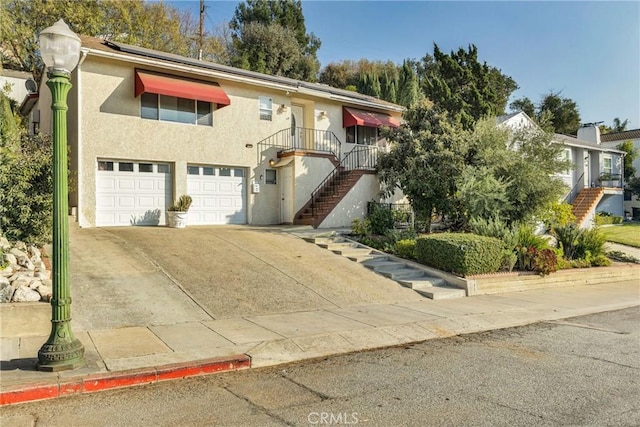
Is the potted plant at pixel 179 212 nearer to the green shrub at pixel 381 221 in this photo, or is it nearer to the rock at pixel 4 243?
the rock at pixel 4 243

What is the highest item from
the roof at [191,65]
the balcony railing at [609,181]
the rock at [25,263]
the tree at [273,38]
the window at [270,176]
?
the tree at [273,38]

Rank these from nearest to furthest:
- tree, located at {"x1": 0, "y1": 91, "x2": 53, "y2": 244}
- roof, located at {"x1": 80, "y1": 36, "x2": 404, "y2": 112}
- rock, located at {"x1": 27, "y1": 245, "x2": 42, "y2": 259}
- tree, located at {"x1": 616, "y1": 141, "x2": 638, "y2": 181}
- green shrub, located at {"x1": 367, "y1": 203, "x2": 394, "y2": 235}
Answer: rock, located at {"x1": 27, "y1": 245, "x2": 42, "y2": 259}, tree, located at {"x1": 0, "y1": 91, "x2": 53, "y2": 244}, roof, located at {"x1": 80, "y1": 36, "x2": 404, "y2": 112}, green shrub, located at {"x1": 367, "y1": 203, "x2": 394, "y2": 235}, tree, located at {"x1": 616, "y1": 141, "x2": 638, "y2": 181}

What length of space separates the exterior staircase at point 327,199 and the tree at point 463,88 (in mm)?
4206

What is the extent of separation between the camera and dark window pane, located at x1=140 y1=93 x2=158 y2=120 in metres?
16.2

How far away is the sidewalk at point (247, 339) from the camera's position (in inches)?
201

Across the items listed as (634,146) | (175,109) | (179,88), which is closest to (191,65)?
(179,88)

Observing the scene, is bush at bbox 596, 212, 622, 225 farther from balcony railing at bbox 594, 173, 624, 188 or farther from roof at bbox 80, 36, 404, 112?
roof at bbox 80, 36, 404, 112

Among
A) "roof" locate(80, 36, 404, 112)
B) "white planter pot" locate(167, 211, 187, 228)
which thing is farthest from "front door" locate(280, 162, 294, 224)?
"white planter pot" locate(167, 211, 187, 228)

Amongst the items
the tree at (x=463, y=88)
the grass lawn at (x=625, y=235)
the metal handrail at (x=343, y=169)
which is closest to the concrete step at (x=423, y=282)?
the metal handrail at (x=343, y=169)

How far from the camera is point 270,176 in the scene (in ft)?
62.8

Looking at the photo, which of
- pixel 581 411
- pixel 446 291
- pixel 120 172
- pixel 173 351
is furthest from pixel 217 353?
pixel 120 172

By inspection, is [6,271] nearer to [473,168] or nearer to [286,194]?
[286,194]

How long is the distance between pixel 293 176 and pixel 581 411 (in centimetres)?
1492

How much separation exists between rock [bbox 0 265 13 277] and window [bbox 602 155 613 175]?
37.4 m
